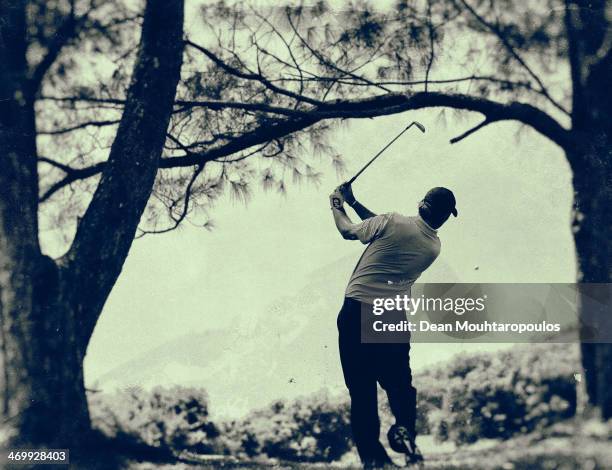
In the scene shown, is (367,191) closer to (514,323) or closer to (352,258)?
(352,258)

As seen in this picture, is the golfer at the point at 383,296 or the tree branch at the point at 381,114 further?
the tree branch at the point at 381,114

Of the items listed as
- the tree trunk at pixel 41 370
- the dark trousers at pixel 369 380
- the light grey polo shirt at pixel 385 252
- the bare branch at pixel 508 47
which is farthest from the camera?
the bare branch at pixel 508 47

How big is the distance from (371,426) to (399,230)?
80 cm

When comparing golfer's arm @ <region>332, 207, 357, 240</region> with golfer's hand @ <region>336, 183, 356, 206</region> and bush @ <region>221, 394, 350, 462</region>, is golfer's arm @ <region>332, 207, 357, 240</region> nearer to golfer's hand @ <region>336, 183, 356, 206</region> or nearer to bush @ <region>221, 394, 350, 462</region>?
golfer's hand @ <region>336, 183, 356, 206</region>

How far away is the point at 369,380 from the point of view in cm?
297

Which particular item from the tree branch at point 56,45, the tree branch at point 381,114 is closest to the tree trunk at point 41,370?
the tree branch at point 56,45

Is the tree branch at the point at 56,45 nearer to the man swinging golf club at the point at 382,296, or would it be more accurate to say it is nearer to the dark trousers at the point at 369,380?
the man swinging golf club at the point at 382,296

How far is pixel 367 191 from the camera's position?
3.90 meters

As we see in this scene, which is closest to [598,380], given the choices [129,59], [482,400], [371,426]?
[482,400]

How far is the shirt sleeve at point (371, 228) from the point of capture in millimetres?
3088

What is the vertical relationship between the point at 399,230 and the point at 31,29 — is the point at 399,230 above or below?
below

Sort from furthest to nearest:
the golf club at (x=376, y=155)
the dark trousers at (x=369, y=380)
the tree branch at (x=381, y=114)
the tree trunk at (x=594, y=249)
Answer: the tree branch at (x=381, y=114)
the tree trunk at (x=594, y=249)
the golf club at (x=376, y=155)
the dark trousers at (x=369, y=380)

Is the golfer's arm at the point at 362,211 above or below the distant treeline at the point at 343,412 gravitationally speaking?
above

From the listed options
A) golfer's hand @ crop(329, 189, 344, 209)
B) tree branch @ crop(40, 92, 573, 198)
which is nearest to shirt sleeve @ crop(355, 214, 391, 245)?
golfer's hand @ crop(329, 189, 344, 209)
